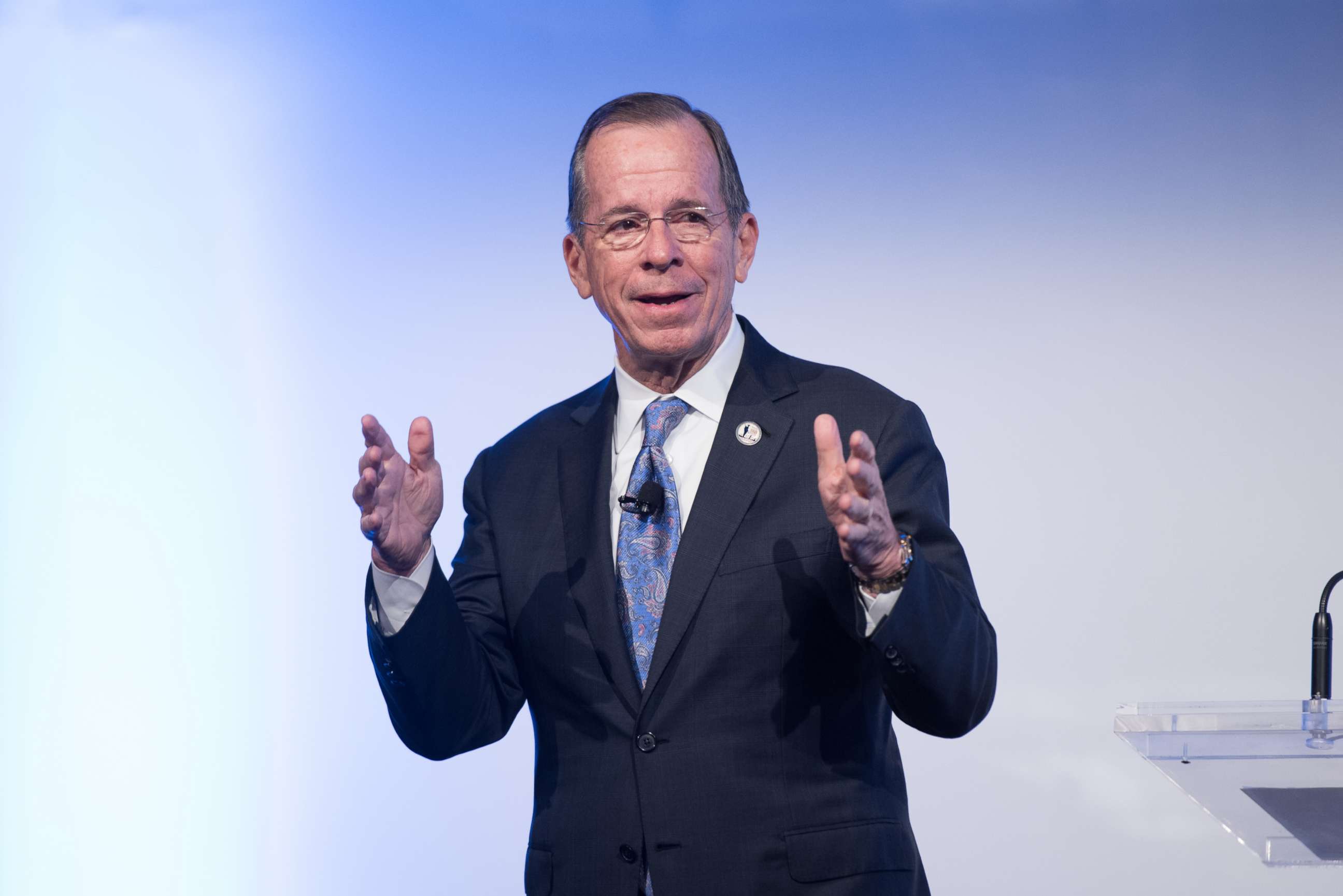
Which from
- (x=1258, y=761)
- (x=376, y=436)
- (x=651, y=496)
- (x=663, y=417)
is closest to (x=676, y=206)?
(x=663, y=417)

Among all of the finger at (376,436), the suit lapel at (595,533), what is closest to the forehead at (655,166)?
the suit lapel at (595,533)

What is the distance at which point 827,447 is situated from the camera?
156 cm

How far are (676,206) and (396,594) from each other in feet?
2.39

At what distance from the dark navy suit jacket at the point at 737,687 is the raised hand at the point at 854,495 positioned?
0.10 metres

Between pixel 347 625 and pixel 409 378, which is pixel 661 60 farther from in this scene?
pixel 347 625

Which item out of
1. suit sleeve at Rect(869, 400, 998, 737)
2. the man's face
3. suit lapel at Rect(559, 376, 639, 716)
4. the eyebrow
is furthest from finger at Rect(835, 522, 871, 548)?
the eyebrow

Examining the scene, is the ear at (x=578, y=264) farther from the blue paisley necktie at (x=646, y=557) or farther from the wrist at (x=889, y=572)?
the wrist at (x=889, y=572)

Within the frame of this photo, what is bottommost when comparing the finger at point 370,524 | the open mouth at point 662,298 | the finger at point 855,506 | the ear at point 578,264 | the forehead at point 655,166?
the finger at point 855,506

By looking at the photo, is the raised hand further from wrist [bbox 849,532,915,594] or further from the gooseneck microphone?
the gooseneck microphone

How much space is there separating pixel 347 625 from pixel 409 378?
711mm

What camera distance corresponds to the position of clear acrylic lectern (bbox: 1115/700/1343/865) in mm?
1485

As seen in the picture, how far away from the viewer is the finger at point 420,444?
1.83 metres

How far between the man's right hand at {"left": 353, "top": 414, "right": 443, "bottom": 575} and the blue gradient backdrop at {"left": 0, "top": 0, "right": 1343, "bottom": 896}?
72.7 inches

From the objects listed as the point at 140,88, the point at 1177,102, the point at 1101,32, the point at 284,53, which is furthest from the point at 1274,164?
the point at 140,88
